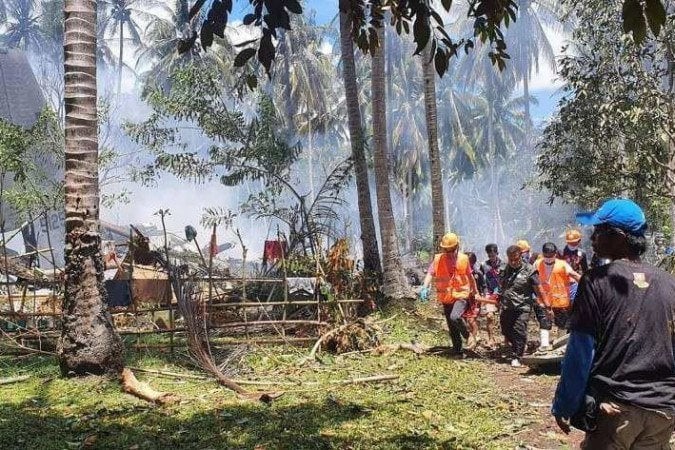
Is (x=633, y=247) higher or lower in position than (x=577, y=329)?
higher

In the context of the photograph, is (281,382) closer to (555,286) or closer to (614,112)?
(555,286)

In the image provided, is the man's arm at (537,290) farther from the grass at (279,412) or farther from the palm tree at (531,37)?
the palm tree at (531,37)

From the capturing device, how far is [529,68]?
45969 millimetres

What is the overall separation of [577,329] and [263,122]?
15934 mm

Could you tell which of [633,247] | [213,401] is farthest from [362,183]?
[633,247]

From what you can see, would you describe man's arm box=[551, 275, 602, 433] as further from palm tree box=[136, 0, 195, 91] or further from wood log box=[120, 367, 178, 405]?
palm tree box=[136, 0, 195, 91]

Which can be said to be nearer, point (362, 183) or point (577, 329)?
point (577, 329)

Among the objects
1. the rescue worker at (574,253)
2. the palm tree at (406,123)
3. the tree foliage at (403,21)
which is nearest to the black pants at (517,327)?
the rescue worker at (574,253)

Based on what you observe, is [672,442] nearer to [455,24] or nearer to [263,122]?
[263,122]

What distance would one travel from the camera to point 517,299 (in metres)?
8.16

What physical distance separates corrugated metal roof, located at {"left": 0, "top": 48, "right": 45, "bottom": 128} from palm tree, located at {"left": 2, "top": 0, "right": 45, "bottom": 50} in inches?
659

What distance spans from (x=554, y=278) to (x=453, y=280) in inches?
54.4

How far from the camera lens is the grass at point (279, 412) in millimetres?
4875

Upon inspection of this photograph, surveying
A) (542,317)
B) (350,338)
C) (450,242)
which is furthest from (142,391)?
(542,317)
